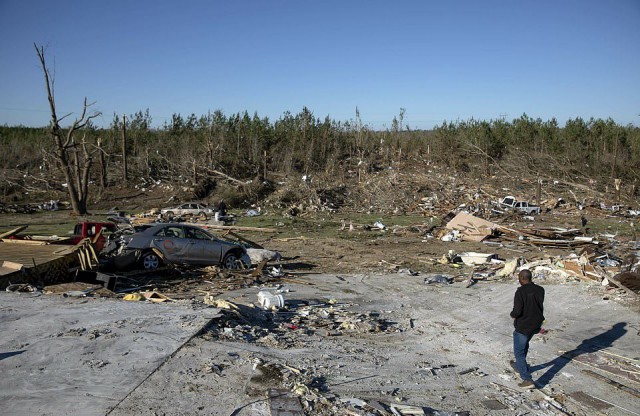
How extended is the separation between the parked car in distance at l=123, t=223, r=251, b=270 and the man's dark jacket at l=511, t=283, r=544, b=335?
9.38m

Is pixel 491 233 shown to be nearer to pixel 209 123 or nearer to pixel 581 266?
pixel 581 266

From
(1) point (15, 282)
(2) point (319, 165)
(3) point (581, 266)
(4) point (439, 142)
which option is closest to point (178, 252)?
(1) point (15, 282)

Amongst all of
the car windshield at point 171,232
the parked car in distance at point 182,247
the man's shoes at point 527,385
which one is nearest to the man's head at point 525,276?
the man's shoes at point 527,385

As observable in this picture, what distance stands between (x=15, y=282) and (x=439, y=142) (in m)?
46.0

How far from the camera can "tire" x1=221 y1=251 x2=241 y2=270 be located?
15062 mm

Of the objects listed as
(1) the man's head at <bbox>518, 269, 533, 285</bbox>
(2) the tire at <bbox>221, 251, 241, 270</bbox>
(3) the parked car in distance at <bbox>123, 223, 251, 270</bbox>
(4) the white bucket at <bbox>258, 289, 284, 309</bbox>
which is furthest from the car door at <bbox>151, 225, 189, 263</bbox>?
(1) the man's head at <bbox>518, 269, 533, 285</bbox>

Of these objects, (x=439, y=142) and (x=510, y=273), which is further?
(x=439, y=142)

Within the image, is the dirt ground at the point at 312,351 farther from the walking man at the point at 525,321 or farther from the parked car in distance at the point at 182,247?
the parked car in distance at the point at 182,247

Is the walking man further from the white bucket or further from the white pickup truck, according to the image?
the white pickup truck

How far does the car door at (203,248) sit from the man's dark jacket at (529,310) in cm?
937

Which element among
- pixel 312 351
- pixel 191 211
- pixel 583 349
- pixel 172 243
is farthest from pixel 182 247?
pixel 191 211

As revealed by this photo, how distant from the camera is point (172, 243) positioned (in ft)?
47.2

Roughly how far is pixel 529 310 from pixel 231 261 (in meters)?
9.56

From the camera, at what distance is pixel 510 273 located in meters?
15.8
